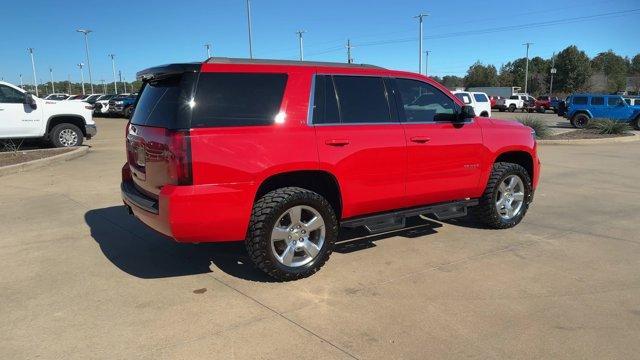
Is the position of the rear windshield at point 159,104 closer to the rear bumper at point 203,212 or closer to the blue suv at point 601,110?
the rear bumper at point 203,212

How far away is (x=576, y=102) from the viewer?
80.3 feet

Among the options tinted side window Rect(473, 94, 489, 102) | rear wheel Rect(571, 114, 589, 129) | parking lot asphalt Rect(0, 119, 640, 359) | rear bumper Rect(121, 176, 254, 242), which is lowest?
parking lot asphalt Rect(0, 119, 640, 359)

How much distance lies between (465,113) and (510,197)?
141 cm

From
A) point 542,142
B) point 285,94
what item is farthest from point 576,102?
point 285,94

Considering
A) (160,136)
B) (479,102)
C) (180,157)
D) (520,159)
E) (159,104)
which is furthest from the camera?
(479,102)

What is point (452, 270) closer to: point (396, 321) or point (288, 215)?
point (396, 321)

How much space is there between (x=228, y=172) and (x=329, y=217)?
106cm

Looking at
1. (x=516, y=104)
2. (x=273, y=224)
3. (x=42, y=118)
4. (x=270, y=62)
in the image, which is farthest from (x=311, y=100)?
(x=516, y=104)

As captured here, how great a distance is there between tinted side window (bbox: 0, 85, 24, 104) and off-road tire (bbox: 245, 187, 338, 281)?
10.9m

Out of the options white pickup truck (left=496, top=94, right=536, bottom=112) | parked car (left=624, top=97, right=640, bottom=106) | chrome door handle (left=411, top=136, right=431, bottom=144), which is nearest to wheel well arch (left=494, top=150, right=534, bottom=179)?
chrome door handle (left=411, top=136, right=431, bottom=144)

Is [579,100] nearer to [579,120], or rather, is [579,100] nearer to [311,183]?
[579,120]

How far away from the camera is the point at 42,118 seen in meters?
12.6

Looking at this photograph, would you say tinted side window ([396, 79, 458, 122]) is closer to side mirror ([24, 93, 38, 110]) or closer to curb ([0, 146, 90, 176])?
curb ([0, 146, 90, 176])

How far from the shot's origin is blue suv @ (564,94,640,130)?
23.3 m
